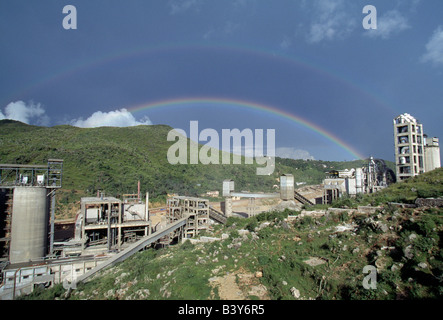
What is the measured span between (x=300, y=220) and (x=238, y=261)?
763cm

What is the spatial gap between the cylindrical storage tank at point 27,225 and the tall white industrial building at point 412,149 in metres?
44.5

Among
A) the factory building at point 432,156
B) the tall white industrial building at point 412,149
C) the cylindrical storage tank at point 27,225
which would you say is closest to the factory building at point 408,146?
the tall white industrial building at point 412,149

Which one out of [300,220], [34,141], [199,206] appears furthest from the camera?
[34,141]

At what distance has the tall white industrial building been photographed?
113 feet

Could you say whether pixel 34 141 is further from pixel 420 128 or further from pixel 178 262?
pixel 420 128

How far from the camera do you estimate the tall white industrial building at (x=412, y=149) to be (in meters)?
34.3

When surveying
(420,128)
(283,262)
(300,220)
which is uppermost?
(420,128)

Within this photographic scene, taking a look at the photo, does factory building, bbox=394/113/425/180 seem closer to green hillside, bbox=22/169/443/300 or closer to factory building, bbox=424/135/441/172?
factory building, bbox=424/135/441/172

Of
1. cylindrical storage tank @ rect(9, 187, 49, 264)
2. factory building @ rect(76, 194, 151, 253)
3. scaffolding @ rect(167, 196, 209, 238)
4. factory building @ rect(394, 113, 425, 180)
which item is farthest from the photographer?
factory building @ rect(394, 113, 425, 180)

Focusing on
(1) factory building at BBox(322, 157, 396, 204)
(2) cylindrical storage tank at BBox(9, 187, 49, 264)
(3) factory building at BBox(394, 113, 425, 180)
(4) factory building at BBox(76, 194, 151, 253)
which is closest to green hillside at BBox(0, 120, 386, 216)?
(4) factory building at BBox(76, 194, 151, 253)

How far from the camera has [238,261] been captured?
50.4 feet

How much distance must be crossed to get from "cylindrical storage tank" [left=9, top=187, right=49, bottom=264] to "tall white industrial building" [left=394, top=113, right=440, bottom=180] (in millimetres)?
44461

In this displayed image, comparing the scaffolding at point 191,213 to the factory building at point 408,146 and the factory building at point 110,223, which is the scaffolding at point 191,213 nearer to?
the factory building at point 110,223
